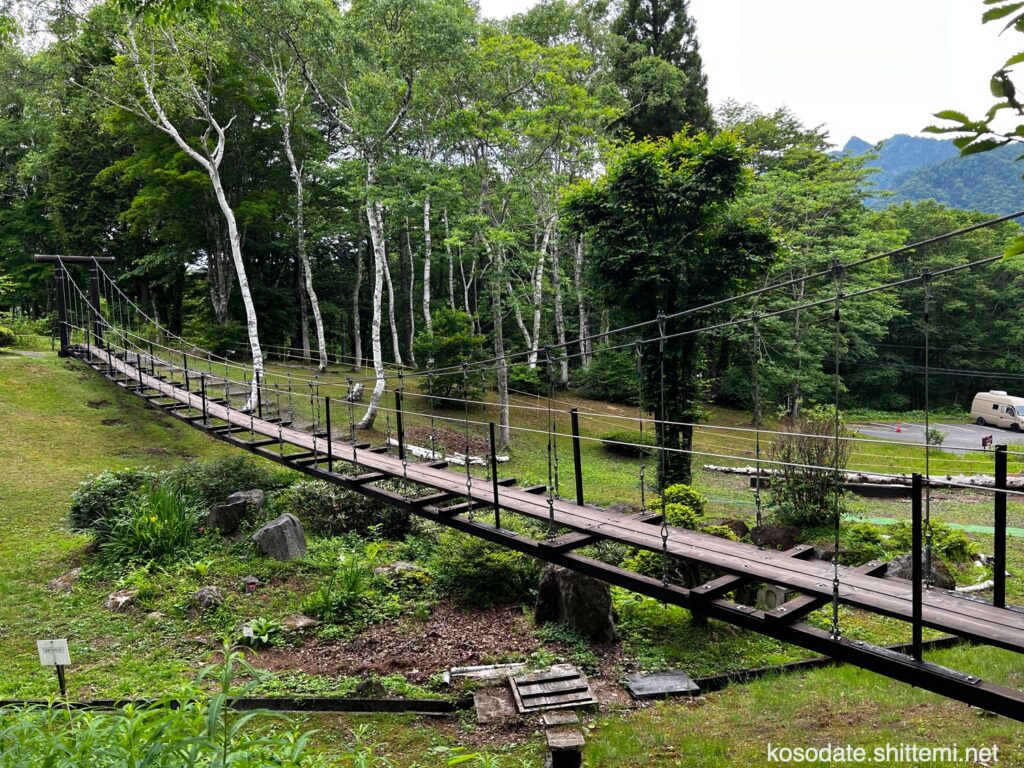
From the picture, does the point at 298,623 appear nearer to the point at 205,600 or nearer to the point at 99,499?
the point at 205,600

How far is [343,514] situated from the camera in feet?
25.7

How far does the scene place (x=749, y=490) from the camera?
11.2 meters

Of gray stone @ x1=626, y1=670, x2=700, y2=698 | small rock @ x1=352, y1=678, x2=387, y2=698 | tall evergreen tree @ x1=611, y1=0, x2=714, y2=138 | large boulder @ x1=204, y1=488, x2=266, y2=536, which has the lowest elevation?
gray stone @ x1=626, y1=670, x2=700, y2=698

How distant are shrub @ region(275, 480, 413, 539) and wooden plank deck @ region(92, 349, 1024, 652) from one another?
2.01 m

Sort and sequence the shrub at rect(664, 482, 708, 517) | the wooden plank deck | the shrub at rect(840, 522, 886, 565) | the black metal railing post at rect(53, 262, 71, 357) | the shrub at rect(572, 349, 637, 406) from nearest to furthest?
the wooden plank deck < the shrub at rect(840, 522, 886, 565) < the shrub at rect(664, 482, 708, 517) < the black metal railing post at rect(53, 262, 71, 357) < the shrub at rect(572, 349, 637, 406)

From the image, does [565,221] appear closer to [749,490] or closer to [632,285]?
[632,285]

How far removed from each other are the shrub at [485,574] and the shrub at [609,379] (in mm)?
9990

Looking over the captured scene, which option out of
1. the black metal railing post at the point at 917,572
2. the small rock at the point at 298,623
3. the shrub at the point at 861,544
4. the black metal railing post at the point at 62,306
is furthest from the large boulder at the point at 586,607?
the black metal railing post at the point at 62,306

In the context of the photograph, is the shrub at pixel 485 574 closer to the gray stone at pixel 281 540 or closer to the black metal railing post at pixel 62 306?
the gray stone at pixel 281 540

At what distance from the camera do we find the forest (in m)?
9.57

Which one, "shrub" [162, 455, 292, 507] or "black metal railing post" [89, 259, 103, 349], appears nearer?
"shrub" [162, 455, 292, 507]

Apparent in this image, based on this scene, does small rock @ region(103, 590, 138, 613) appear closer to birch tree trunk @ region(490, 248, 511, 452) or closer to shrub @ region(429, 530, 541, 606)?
shrub @ region(429, 530, 541, 606)

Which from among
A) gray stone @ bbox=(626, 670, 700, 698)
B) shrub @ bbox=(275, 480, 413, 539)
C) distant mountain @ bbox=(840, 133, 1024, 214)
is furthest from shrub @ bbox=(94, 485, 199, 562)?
distant mountain @ bbox=(840, 133, 1024, 214)

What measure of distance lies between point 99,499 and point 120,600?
6.95ft
